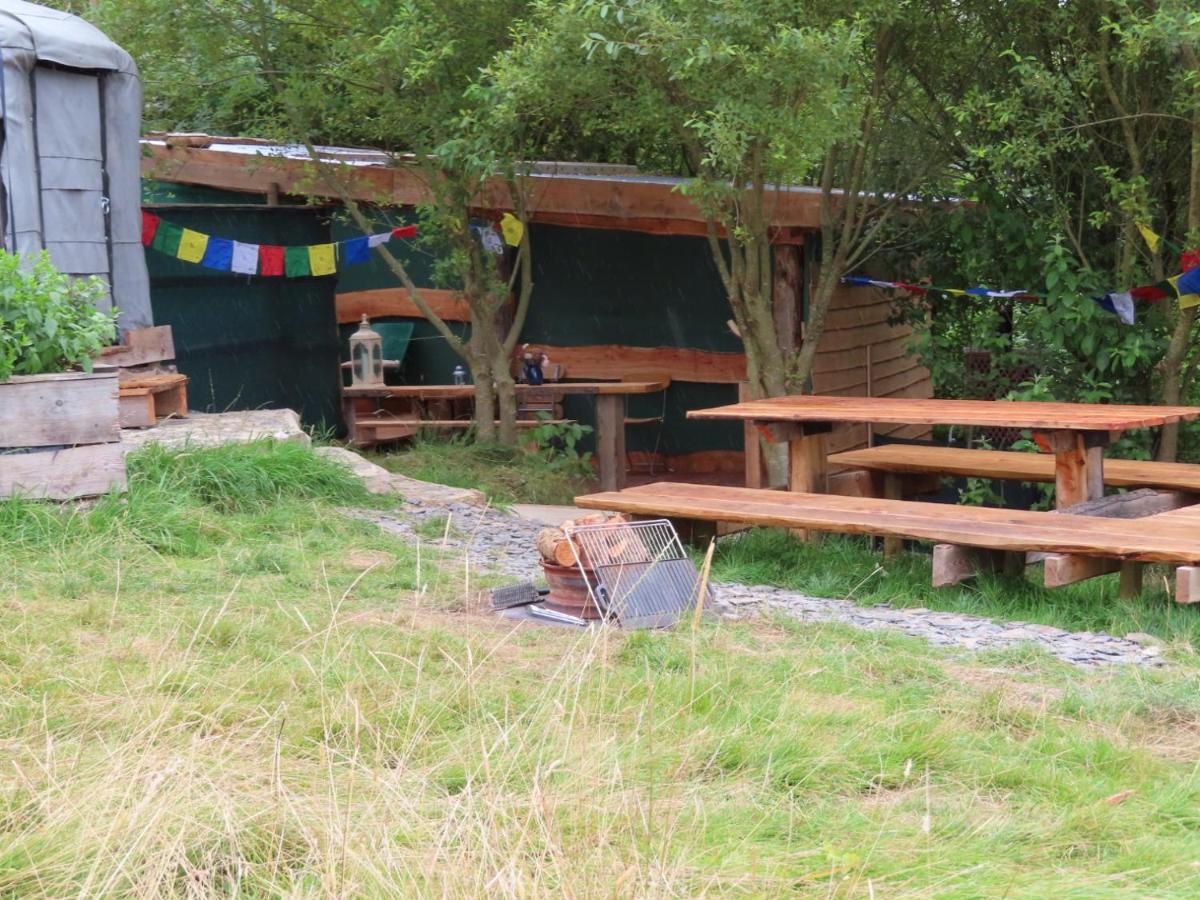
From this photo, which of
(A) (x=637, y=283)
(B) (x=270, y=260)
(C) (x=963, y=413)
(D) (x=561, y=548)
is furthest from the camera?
(A) (x=637, y=283)

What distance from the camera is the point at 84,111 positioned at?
356 inches

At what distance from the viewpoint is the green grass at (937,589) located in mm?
5781

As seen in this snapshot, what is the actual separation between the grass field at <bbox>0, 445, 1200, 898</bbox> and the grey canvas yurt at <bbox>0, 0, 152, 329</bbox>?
12.6 feet

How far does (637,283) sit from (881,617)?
661 cm

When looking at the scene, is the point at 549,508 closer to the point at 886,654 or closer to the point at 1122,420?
the point at 1122,420

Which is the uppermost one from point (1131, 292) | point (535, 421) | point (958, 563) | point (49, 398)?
point (1131, 292)

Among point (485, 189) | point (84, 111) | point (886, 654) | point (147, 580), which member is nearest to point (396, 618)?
point (147, 580)

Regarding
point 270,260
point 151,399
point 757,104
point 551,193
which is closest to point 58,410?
point 151,399

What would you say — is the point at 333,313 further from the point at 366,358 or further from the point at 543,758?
the point at 543,758

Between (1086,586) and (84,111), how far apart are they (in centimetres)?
663

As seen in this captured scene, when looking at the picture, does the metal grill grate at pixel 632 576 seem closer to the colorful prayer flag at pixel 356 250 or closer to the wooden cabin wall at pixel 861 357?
the wooden cabin wall at pixel 861 357

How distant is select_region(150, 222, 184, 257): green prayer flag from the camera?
10.9 metres

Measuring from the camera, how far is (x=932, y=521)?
6359 millimetres

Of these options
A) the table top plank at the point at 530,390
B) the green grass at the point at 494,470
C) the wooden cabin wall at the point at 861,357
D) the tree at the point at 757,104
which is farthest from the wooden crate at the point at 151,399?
the wooden cabin wall at the point at 861,357
